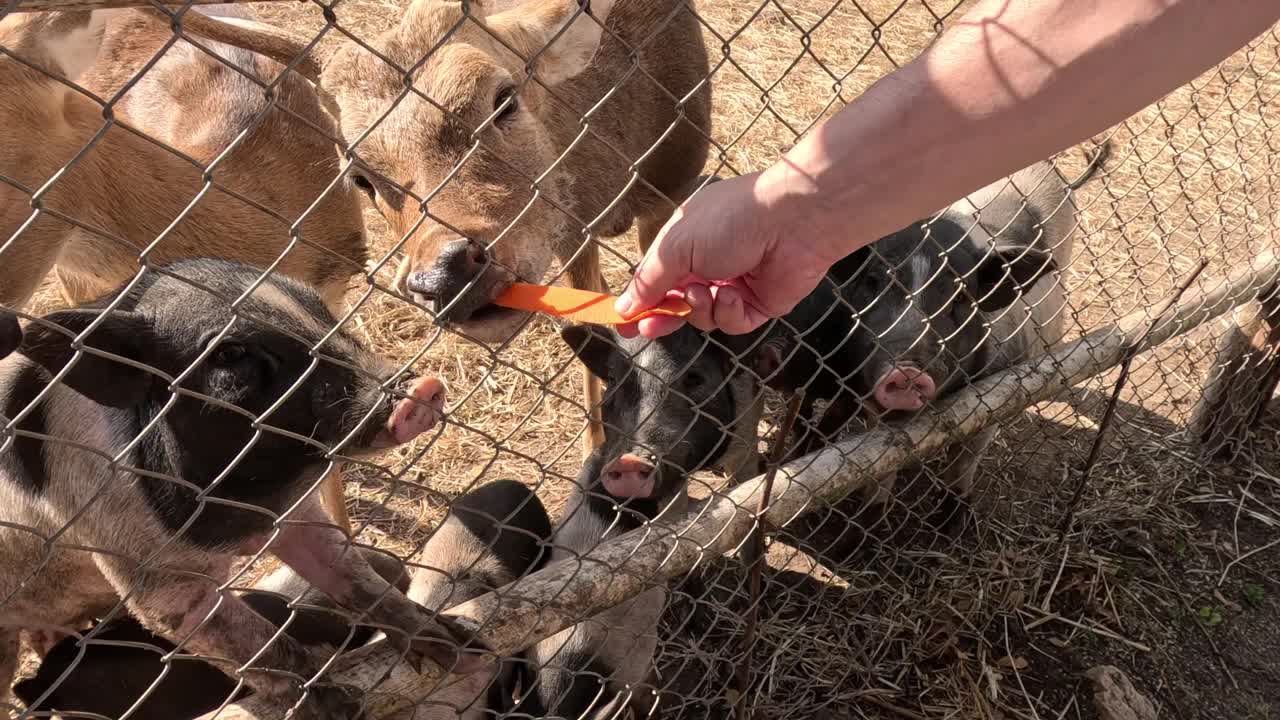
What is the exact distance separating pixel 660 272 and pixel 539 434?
2870 mm

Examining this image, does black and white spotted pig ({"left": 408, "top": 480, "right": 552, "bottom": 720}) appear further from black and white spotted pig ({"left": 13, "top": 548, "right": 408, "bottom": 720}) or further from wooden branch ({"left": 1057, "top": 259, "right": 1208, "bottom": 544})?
wooden branch ({"left": 1057, "top": 259, "right": 1208, "bottom": 544})

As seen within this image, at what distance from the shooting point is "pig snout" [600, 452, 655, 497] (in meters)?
2.62

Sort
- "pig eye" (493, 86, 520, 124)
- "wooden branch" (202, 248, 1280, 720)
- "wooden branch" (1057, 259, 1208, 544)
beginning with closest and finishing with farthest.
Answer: "wooden branch" (202, 248, 1280, 720), "pig eye" (493, 86, 520, 124), "wooden branch" (1057, 259, 1208, 544)

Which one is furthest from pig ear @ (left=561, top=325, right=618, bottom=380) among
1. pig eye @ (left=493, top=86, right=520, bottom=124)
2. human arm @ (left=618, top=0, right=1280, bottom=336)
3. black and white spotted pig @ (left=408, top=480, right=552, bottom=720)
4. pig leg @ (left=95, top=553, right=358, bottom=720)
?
human arm @ (left=618, top=0, right=1280, bottom=336)

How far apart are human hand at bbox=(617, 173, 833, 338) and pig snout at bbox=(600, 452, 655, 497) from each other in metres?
0.95

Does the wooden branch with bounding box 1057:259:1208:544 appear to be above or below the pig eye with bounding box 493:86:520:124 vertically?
above

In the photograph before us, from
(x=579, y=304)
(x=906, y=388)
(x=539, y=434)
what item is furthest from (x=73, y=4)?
(x=539, y=434)

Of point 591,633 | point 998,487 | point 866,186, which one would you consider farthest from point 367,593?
point 998,487

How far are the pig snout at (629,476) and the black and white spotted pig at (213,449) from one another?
66 cm

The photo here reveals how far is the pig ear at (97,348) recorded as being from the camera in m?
1.86

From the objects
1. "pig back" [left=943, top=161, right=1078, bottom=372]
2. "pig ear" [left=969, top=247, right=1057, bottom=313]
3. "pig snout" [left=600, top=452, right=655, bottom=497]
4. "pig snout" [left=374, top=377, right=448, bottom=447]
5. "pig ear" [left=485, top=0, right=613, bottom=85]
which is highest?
"pig back" [left=943, top=161, right=1078, bottom=372]

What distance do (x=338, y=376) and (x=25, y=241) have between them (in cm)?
175

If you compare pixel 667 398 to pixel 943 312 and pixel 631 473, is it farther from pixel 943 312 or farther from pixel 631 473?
pixel 943 312

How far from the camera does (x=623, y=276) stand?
17.9 ft
